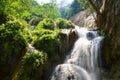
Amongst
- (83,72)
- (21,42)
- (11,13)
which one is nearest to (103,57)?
(83,72)

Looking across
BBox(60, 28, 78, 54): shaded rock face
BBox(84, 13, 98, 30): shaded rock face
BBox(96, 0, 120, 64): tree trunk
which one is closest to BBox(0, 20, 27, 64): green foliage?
BBox(60, 28, 78, 54): shaded rock face

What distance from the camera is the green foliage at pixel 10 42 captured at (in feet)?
47.0

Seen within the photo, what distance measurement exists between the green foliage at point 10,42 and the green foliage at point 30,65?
1.01m

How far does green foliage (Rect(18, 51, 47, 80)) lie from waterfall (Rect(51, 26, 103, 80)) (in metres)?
1.13

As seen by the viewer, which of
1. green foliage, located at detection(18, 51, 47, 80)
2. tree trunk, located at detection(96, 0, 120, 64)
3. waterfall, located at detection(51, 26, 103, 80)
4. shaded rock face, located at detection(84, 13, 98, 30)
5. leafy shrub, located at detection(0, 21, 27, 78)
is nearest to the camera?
green foliage, located at detection(18, 51, 47, 80)

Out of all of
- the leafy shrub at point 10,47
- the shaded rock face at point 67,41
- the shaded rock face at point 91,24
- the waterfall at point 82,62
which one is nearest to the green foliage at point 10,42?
the leafy shrub at point 10,47

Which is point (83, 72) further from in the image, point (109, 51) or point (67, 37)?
point (67, 37)

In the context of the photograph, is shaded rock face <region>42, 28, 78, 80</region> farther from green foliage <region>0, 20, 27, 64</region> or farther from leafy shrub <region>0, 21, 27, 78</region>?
green foliage <region>0, 20, 27, 64</region>

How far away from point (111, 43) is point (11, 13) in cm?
839

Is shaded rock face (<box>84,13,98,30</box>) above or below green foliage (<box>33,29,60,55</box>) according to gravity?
below

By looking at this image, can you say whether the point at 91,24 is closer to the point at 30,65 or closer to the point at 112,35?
the point at 112,35

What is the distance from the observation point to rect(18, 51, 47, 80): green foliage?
1320 centimetres

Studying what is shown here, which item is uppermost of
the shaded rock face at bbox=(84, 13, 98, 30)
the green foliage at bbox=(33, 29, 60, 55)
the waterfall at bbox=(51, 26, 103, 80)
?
the green foliage at bbox=(33, 29, 60, 55)

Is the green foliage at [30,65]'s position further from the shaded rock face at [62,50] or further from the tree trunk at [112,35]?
the tree trunk at [112,35]
